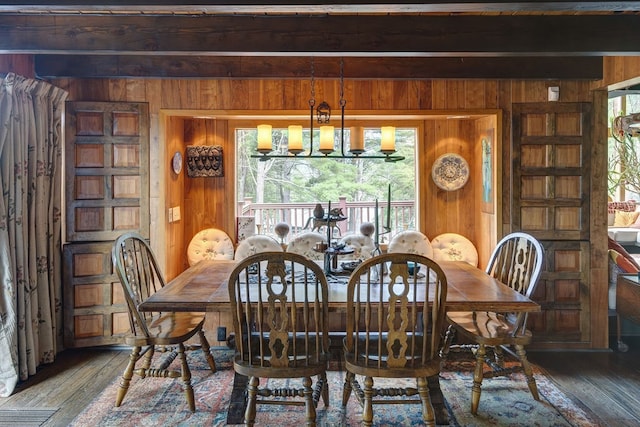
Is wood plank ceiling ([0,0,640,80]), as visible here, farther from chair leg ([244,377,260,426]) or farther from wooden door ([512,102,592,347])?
chair leg ([244,377,260,426])

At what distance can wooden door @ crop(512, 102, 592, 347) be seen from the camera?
4.08m

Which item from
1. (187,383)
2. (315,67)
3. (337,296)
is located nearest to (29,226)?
(187,383)

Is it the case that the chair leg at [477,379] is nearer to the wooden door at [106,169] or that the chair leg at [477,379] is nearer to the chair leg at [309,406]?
the chair leg at [309,406]

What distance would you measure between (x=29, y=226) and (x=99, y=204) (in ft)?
Answer: 2.10

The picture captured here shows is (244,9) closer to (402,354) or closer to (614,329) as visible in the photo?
(402,354)

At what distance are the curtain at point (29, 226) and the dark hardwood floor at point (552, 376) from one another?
0.16 meters

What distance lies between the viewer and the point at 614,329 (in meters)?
4.41

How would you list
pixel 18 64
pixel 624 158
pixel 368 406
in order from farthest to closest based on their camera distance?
pixel 624 158 → pixel 18 64 → pixel 368 406

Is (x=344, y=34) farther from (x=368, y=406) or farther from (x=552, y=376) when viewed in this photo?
(x=552, y=376)

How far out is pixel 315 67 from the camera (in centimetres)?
398

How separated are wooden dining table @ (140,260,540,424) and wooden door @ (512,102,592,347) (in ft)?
3.92

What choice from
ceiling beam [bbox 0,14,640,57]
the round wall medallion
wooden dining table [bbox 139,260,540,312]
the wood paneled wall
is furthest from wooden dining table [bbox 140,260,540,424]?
the wood paneled wall

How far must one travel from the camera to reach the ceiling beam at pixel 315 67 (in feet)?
12.9

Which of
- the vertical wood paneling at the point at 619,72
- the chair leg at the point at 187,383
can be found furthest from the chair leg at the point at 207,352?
the vertical wood paneling at the point at 619,72
